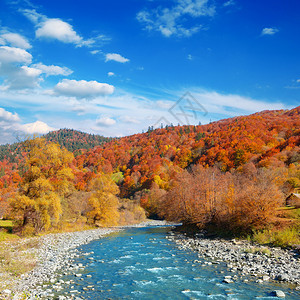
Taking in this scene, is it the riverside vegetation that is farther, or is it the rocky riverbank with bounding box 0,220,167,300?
the riverside vegetation

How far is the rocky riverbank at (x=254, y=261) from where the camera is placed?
13.8 meters

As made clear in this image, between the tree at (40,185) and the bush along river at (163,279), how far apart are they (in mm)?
11482

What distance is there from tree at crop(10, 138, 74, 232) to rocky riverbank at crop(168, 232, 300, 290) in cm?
1949

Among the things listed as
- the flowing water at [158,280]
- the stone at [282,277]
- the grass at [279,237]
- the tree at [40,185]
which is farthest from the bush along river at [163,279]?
the tree at [40,185]

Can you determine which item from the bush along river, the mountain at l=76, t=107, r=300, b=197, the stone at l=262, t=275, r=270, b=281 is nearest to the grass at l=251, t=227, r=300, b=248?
the bush along river

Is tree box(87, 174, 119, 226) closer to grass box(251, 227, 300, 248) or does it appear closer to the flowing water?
the flowing water

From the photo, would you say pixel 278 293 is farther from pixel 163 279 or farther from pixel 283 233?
pixel 283 233

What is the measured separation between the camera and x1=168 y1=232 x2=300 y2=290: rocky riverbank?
45.3ft

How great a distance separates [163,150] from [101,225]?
4229 inches

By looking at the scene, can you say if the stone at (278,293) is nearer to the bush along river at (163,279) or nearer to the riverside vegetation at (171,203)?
the bush along river at (163,279)

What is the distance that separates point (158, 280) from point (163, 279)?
357 mm

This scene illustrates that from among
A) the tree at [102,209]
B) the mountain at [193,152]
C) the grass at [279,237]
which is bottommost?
the tree at [102,209]

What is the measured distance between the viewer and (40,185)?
1189 inches

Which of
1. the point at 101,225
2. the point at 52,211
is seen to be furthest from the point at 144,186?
the point at 52,211
